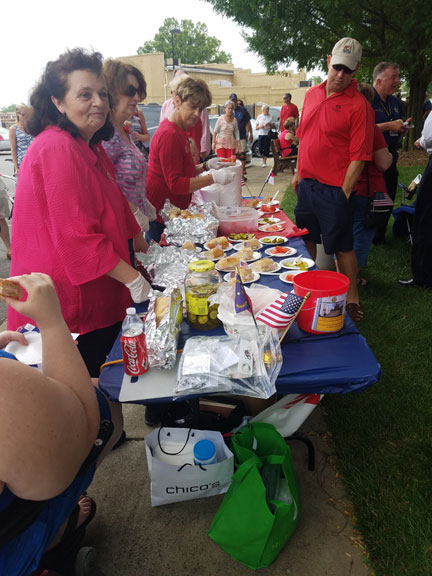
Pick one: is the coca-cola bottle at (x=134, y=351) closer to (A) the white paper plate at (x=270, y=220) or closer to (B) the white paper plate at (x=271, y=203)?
(A) the white paper plate at (x=270, y=220)

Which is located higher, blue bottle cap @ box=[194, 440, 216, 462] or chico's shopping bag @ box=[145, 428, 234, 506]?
blue bottle cap @ box=[194, 440, 216, 462]

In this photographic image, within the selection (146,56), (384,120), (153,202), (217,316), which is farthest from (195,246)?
(146,56)

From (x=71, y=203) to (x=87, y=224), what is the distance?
103mm

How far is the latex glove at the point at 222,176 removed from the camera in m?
A: 3.32

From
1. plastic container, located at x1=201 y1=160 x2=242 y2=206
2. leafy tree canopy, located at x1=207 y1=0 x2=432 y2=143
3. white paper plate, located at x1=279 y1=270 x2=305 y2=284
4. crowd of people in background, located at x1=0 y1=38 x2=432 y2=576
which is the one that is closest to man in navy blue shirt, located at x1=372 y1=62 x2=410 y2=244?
Answer: crowd of people in background, located at x1=0 y1=38 x2=432 y2=576

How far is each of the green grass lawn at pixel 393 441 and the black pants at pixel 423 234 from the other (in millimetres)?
285

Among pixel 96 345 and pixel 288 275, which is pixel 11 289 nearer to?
pixel 96 345

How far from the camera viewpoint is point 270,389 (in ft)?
4.21

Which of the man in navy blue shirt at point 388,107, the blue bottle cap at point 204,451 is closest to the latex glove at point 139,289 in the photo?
the blue bottle cap at point 204,451

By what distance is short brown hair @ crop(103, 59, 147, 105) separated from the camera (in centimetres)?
233

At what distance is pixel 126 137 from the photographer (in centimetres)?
263

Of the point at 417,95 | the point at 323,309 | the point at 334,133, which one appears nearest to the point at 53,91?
the point at 323,309

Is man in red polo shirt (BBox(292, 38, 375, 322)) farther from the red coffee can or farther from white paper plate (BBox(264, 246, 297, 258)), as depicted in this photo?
the red coffee can

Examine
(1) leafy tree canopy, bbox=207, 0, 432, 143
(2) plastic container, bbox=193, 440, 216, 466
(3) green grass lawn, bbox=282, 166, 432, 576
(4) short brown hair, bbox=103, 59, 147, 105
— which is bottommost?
(3) green grass lawn, bbox=282, 166, 432, 576
